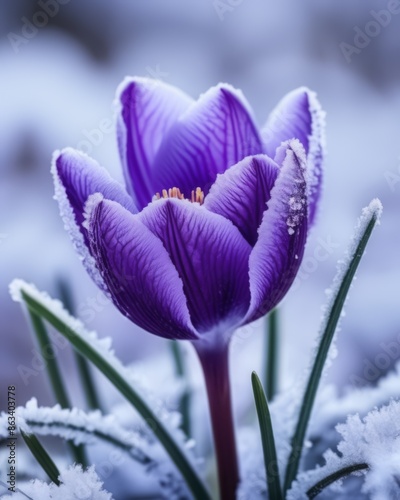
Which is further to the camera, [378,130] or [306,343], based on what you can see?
[378,130]

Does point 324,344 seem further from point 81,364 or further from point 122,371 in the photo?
point 81,364

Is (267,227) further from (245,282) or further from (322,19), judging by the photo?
(322,19)

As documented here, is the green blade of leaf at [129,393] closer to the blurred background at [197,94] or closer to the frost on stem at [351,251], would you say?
the frost on stem at [351,251]

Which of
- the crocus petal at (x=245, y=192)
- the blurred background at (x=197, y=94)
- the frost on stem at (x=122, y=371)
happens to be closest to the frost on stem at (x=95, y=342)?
the frost on stem at (x=122, y=371)

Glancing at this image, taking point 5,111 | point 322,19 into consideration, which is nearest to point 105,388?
point 5,111

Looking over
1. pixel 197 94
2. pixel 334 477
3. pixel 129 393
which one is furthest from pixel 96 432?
pixel 197 94

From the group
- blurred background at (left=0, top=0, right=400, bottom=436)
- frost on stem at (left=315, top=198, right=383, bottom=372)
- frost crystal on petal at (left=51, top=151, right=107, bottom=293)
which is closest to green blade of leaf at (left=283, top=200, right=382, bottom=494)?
frost on stem at (left=315, top=198, right=383, bottom=372)

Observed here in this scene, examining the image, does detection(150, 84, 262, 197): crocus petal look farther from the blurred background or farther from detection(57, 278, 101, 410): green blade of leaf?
the blurred background
